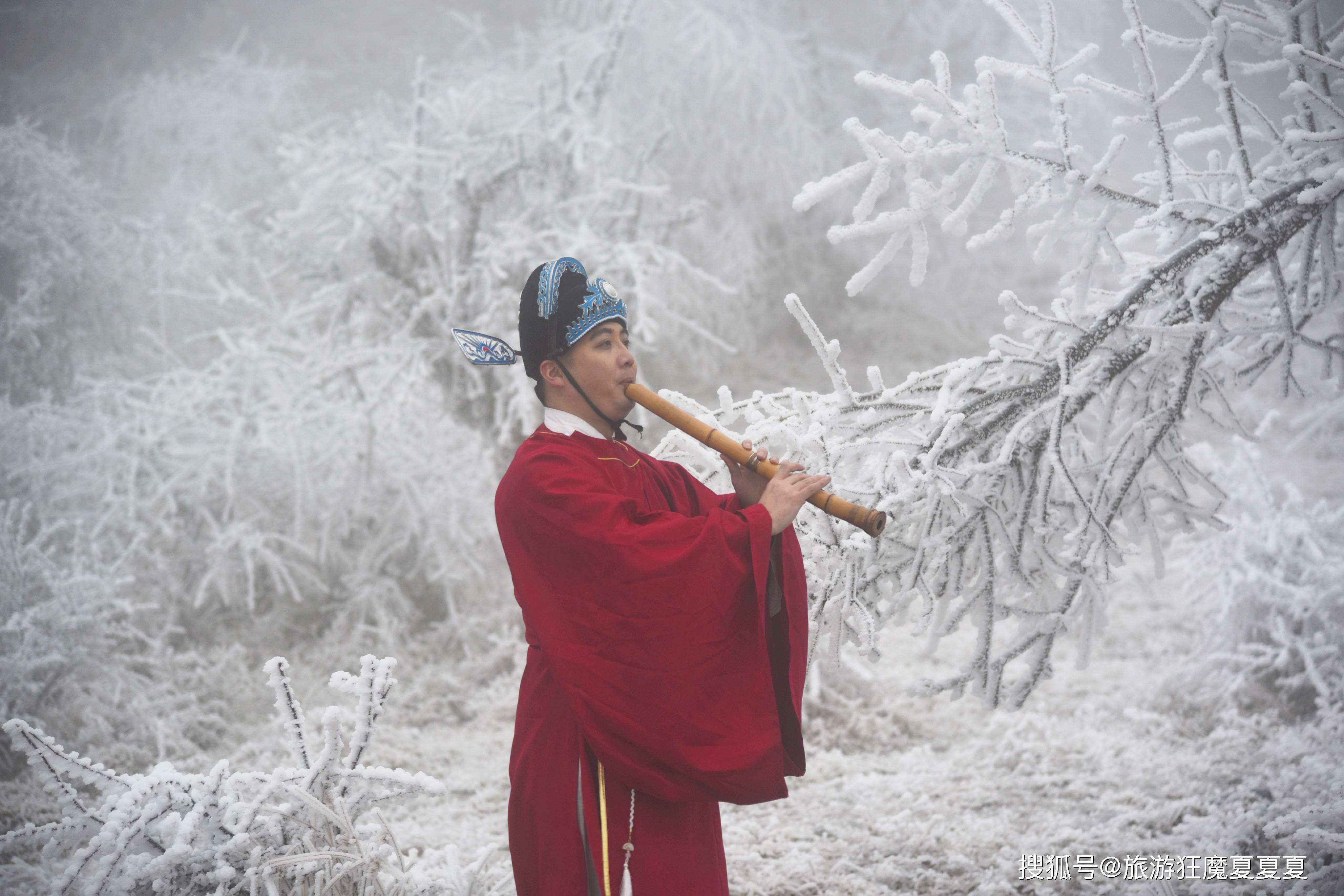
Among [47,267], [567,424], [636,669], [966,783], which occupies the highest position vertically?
[47,267]

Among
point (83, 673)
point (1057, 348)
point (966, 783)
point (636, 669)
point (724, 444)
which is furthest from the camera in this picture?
point (83, 673)

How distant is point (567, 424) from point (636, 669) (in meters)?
0.37

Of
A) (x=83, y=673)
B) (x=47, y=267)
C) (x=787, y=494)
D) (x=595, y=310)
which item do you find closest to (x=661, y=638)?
(x=787, y=494)

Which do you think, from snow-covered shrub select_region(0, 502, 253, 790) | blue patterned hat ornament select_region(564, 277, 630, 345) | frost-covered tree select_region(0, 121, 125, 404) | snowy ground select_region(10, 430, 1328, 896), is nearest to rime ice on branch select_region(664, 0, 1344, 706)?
snowy ground select_region(10, 430, 1328, 896)

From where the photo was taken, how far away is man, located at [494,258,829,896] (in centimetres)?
108

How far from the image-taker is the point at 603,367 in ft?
4.08

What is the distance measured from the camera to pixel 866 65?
604cm

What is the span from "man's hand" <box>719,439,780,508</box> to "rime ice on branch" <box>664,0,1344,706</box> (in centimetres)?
29

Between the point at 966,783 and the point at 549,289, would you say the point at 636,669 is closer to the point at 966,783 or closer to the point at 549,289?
the point at 549,289

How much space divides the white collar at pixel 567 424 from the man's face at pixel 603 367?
0.03 m

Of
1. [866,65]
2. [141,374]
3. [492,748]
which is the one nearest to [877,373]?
[492,748]

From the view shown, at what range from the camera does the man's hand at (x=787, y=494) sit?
Result: 1104mm

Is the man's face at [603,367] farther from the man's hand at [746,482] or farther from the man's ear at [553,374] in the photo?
the man's hand at [746,482]

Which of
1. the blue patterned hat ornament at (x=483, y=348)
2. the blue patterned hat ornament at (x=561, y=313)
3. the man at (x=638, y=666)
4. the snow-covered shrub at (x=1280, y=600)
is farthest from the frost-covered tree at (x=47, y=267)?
the snow-covered shrub at (x=1280, y=600)
